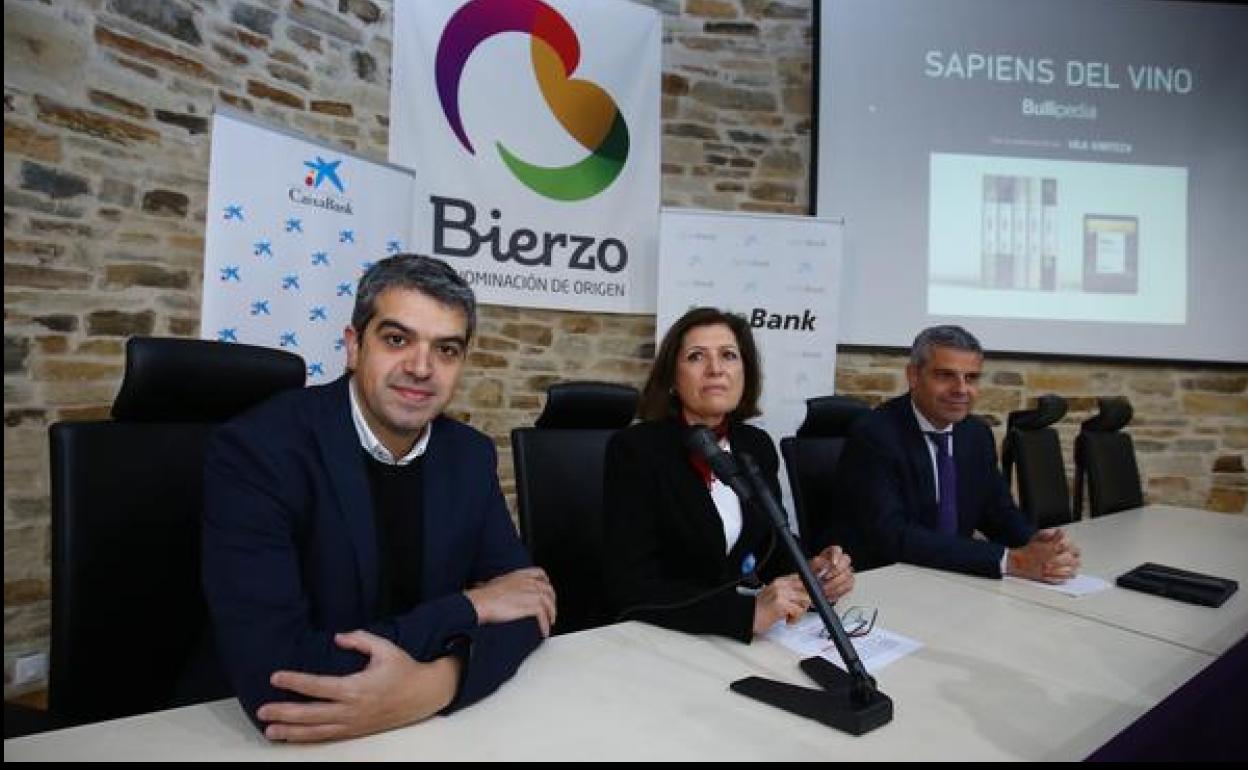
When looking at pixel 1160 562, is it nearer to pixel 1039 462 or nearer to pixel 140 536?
pixel 1039 462

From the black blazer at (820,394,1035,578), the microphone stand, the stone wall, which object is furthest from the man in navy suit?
the stone wall

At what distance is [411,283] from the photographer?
145cm

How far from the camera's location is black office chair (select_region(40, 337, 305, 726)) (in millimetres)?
1344

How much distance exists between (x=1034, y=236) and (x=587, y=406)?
3.31 metres

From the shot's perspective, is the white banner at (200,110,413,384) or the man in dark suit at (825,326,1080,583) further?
the white banner at (200,110,413,384)

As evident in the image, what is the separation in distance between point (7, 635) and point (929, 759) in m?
2.95

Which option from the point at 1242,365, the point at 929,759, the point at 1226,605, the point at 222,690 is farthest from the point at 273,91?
the point at 1242,365

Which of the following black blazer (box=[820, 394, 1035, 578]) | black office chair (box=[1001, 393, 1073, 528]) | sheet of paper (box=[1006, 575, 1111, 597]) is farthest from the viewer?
black office chair (box=[1001, 393, 1073, 528])

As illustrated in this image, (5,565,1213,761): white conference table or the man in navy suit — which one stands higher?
the man in navy suit

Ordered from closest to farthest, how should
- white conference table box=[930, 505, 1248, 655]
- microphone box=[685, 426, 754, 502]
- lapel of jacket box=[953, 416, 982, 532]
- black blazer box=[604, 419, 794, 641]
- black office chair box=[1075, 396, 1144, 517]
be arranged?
microphone box=[685, 426, 754, 502]
white conference table box=[930, 505, 1248, 655]
black blazer box=[604, 419, 794, 641]
lapel of jacket box=[953, 416, 982, 532]
black office chair box=[1075, 396, 1144, 517]

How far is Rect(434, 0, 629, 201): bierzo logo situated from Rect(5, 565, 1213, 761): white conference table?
9.96 feet

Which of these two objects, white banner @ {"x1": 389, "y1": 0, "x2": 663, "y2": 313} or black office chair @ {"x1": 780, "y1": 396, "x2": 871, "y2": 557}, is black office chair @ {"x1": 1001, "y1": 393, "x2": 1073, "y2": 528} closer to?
black office chair @ {"x1": 780, "y1": 396, "x2": 871, "y2": 557}

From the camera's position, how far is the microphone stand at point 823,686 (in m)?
1.13

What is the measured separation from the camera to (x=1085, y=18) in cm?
445
